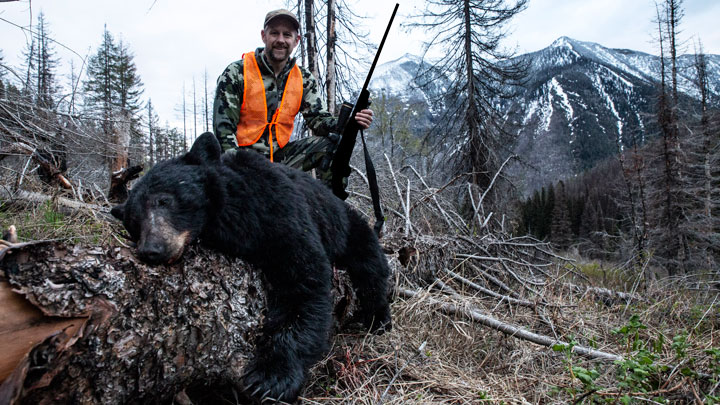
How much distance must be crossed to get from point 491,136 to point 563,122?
426ft

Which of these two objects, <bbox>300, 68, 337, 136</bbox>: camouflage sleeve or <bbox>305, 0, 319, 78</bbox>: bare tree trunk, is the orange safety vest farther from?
<bbox>305, 0, 319, 78</bbox>: bare tree trunk

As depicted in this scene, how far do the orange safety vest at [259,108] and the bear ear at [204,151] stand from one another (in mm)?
1765

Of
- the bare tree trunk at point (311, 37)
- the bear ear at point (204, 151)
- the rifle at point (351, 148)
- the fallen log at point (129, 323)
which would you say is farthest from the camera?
the bare tree trunk at point (311, 37)

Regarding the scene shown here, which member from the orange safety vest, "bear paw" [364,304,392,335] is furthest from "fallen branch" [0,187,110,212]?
"bear paw" [364,304,392,335]

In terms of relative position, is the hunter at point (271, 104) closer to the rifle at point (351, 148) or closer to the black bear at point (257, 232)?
the rifle at point (351, 148)

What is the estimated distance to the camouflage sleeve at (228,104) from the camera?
11.4 ft

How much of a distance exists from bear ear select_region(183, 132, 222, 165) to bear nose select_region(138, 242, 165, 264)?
1.84 ft

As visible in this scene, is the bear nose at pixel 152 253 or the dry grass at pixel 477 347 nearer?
the bear nose at pixel 152 253

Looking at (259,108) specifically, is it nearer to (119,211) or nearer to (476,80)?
(119,211)

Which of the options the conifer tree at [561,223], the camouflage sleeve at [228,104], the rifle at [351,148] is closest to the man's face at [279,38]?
the camouflage sleeve at [228,104]

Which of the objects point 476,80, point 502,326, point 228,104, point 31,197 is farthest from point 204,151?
point 476,80

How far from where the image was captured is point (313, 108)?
427cm

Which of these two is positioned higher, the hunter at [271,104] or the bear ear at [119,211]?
the hunter at [271,104]

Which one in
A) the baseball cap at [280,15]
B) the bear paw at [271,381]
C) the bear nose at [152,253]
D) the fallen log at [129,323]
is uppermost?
the baseball cap at [280,15]
